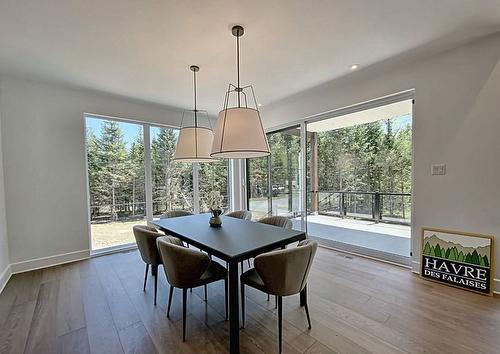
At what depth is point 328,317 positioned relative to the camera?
6.90 feet

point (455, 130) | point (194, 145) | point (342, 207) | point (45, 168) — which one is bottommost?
point (342, 207)

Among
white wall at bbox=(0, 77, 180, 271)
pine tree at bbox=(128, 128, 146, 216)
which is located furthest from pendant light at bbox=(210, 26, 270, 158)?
white wall at bbox=(0, 77, 180, 271)

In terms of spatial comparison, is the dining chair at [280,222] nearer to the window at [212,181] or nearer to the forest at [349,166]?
the forest at [349,166]

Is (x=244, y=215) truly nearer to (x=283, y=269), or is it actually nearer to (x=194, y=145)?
(x=194, y=145)

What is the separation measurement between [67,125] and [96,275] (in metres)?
2.33

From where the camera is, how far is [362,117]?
4625 mm

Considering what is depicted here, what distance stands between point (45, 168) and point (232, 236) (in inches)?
126

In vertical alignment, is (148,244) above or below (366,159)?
below

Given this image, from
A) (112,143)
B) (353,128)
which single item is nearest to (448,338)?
(353,128)

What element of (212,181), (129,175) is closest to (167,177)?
(129,175)

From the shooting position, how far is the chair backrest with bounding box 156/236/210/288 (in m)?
1.82

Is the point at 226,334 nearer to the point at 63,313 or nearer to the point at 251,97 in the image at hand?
the point at 63,313

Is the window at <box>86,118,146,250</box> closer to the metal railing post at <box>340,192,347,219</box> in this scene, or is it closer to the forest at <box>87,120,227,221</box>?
the forest at <box>87,120,227,221</box>

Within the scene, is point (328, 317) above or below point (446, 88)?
below
